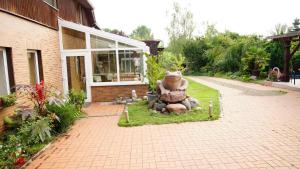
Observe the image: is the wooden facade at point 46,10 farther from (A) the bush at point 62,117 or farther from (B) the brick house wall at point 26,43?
(A) the bush at point 62,117

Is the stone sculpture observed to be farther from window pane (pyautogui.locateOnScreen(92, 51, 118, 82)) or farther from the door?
the door

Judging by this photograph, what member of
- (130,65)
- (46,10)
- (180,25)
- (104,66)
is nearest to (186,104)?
(130,65)

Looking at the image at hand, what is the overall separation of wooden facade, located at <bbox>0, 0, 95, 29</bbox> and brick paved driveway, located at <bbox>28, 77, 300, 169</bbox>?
145 inches

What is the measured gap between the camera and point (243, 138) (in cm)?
611

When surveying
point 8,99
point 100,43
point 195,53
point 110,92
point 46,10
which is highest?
point 46,10

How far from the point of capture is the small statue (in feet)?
29.4

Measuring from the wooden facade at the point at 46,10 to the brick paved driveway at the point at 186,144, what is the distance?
12.1ft

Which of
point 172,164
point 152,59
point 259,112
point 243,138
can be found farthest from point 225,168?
point 152,59

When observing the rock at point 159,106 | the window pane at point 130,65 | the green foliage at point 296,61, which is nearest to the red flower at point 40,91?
the rock at point 159,106

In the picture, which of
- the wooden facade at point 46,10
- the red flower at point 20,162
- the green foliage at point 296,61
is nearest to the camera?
the red flower at point 20,162

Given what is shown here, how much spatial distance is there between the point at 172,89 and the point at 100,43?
436 cm

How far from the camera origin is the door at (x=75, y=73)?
1142 cm

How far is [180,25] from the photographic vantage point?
117 feet

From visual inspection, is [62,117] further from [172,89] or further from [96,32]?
[96,32]
